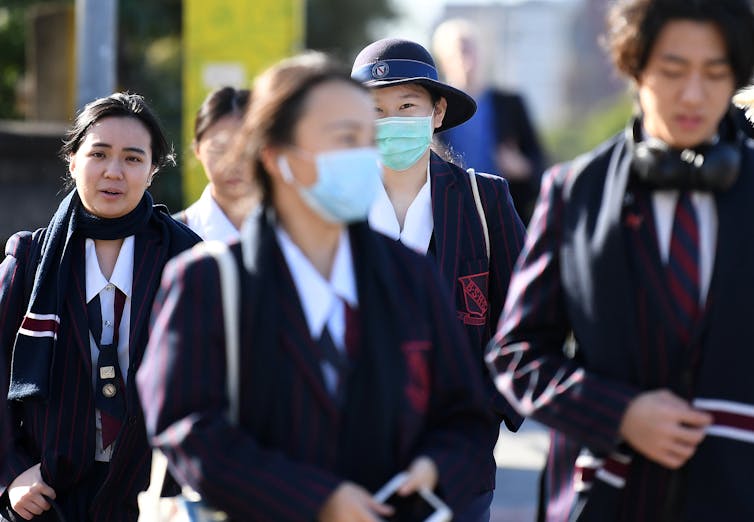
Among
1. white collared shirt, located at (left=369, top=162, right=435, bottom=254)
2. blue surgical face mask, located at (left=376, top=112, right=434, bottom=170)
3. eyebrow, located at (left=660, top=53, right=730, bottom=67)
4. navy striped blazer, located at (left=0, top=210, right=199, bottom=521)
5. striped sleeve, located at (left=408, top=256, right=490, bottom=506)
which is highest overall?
eyebrow, located at (left=660, top=53, right=730, bottom=67)

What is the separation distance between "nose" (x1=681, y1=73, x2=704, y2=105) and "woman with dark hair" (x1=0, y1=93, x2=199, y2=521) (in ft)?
6.57

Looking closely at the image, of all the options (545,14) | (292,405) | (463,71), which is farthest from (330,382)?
(545,14)

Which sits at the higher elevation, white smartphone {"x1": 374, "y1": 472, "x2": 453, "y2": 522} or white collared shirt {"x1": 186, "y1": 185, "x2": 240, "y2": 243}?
white collared shirt {"x1": 186, "y1": 185, "x2": 240, "y2": 243}

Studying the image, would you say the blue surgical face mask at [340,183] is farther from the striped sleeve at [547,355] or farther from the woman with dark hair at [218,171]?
the woman with dark hair at [218,171]

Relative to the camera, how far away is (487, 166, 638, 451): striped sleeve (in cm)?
321

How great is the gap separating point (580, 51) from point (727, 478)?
212 feet

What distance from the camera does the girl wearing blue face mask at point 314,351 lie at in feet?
9.89

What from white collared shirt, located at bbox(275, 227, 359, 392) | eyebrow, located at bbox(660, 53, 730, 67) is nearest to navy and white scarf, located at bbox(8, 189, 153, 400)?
white collared shirt, located at bbox(275, 227, 359, 392)

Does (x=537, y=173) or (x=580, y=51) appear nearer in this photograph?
(x=537, y=173)

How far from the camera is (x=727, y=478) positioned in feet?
10.4

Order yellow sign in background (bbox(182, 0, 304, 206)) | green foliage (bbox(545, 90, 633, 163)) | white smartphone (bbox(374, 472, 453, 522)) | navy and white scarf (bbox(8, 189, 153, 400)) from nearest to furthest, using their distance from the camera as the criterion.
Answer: white smartphone (bbox(374, 472, 453, 522)), navy and white scarf (bbox(8, 189, 153, 400)), yellow sign in background (bbox(182, 0, 304, 206)), green foliage (bbox(545, 90, 633, 163))

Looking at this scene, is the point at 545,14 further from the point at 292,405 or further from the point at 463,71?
the point at 292,405

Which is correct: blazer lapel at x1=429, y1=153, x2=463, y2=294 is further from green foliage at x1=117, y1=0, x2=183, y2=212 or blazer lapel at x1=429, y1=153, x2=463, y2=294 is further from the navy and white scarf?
green foliage at x1=117, y1=0, x2=183, y2=212

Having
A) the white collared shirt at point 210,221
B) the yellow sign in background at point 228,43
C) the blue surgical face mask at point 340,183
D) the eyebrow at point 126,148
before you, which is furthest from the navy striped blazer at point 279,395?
the yellow sign in background at point 228,43
